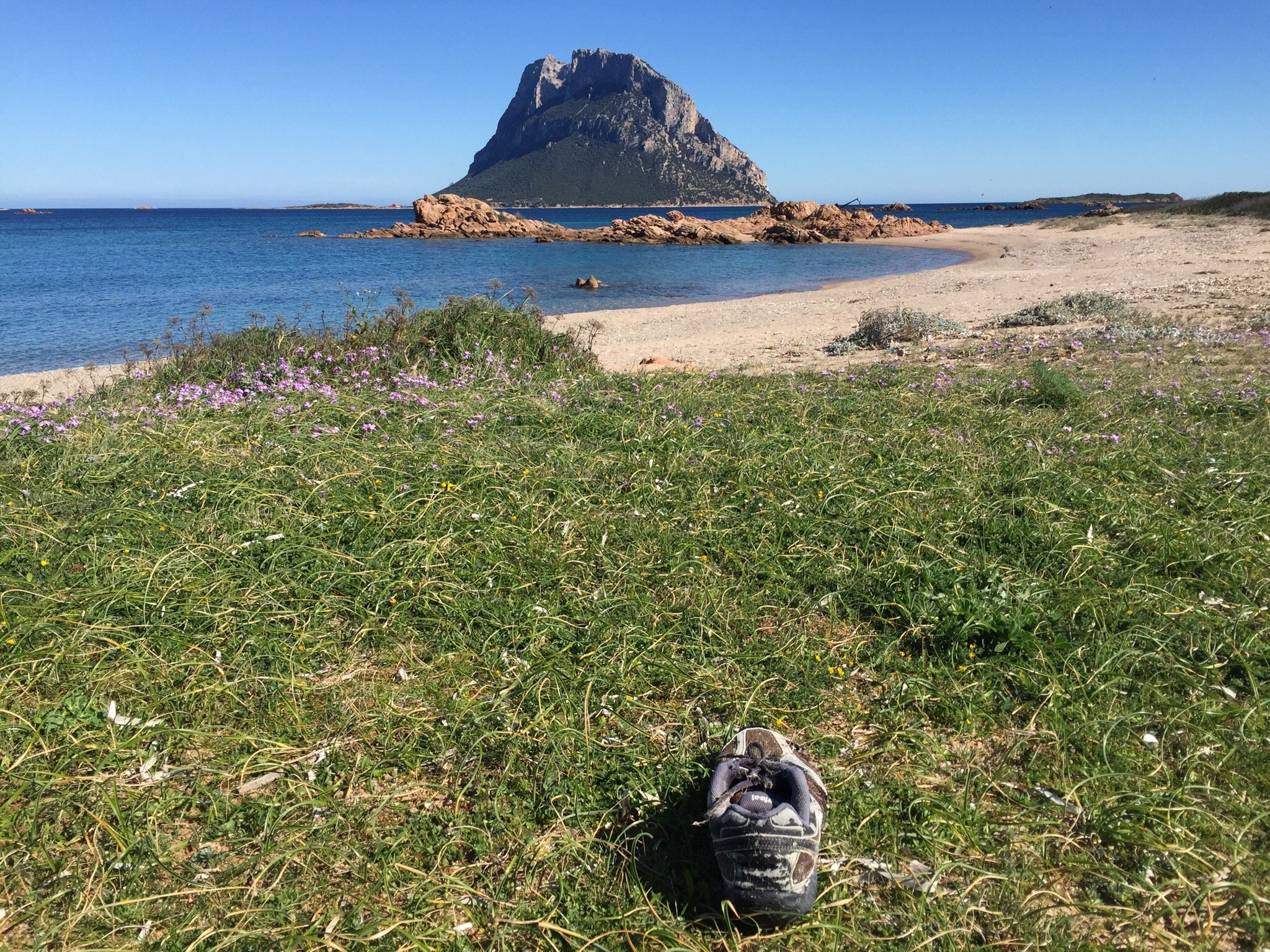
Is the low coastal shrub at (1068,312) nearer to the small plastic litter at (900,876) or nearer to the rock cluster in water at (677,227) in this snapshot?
the small plastic litter at (900,876)

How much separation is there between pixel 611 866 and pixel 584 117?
192 m

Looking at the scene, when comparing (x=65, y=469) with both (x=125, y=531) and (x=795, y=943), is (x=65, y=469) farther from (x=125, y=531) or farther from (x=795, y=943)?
(x=795, y=943)

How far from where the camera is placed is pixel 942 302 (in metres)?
16.6

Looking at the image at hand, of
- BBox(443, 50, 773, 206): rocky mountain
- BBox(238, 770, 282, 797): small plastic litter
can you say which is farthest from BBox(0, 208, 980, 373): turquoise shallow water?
BBox(443, 50, 773, 206): rocky mountain

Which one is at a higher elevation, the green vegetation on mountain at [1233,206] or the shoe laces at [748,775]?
the green vegetation on mountain at [1233,206]

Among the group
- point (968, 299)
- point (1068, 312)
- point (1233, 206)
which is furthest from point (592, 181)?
point (1068, 312)

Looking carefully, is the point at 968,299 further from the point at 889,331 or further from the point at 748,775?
the point at 748,775

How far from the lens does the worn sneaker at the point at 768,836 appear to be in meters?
2.15

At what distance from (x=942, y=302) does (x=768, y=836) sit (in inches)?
A: 651

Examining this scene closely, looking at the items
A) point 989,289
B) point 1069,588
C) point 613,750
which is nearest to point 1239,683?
point 1069,588

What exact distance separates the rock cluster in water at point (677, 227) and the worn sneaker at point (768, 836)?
189 feet

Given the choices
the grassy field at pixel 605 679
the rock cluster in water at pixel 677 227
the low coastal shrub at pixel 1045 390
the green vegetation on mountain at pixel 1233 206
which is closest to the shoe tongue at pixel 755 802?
the grassy field at pixel 605 679

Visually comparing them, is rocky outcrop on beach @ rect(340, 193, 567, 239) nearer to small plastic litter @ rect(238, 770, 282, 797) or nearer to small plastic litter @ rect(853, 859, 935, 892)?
small plastic litter @ rect(238, 770, 282, 797)

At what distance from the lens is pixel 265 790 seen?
8.75ft
